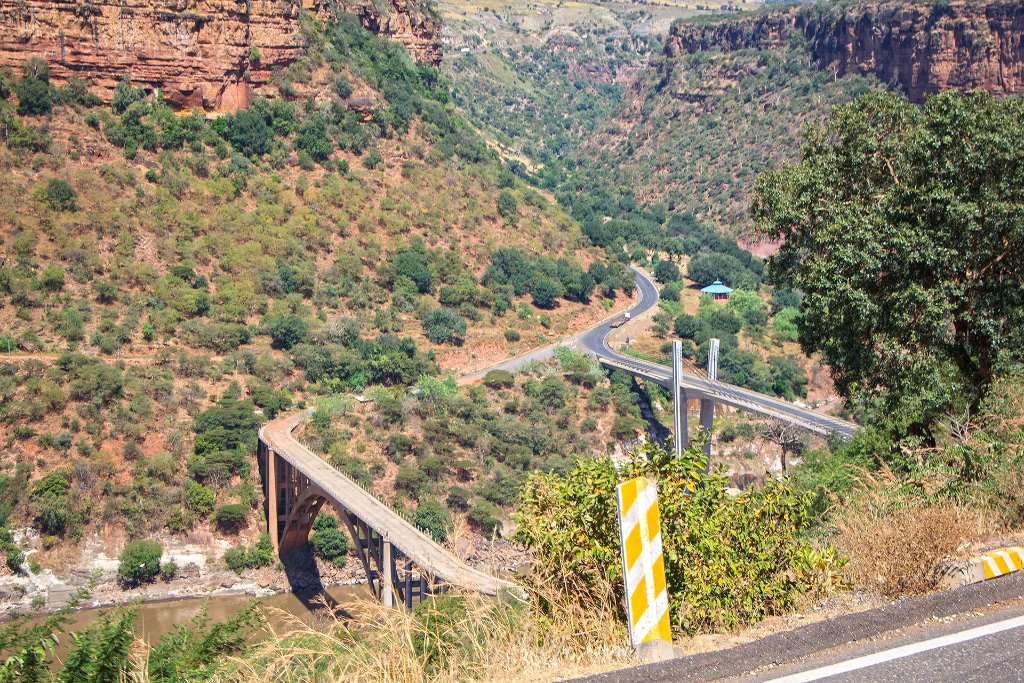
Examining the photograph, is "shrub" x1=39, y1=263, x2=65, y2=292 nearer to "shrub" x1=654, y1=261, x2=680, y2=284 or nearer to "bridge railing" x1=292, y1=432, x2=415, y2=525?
"bridge railing" x1=292, y1=432, x2=415, y2=525

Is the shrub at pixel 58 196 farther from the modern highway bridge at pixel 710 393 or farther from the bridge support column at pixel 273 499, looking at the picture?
the modern highway bridge at pixel 710 393

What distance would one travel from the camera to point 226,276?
6306 centimetres

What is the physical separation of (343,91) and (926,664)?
75417 millimetres

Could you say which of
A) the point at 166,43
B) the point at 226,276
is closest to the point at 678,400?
the point at 226,276

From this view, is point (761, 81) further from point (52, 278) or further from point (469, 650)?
point (469, 650)

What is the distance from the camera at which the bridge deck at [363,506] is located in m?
33.8

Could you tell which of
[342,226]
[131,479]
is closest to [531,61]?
[342,226]

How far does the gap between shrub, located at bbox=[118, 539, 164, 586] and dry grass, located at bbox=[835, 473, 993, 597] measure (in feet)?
135

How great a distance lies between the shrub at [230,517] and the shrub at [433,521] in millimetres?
8347

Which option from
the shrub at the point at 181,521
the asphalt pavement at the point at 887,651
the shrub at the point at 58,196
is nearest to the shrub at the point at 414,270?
the shrub at the point at 58,196

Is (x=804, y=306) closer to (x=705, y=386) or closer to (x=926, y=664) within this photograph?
(x=926, y=664)

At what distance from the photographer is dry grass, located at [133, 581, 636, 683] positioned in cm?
805

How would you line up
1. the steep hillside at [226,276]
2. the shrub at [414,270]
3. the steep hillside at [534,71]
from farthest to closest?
the steep hillside at [534,71], the shrub at [414,270], the steep hillside at [226,276]

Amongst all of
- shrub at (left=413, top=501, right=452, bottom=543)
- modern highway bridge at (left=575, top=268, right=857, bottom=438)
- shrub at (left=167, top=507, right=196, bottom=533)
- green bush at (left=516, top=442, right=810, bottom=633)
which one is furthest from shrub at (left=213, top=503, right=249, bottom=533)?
green bush at (left=516, top=442, right=810, bottom=633)
